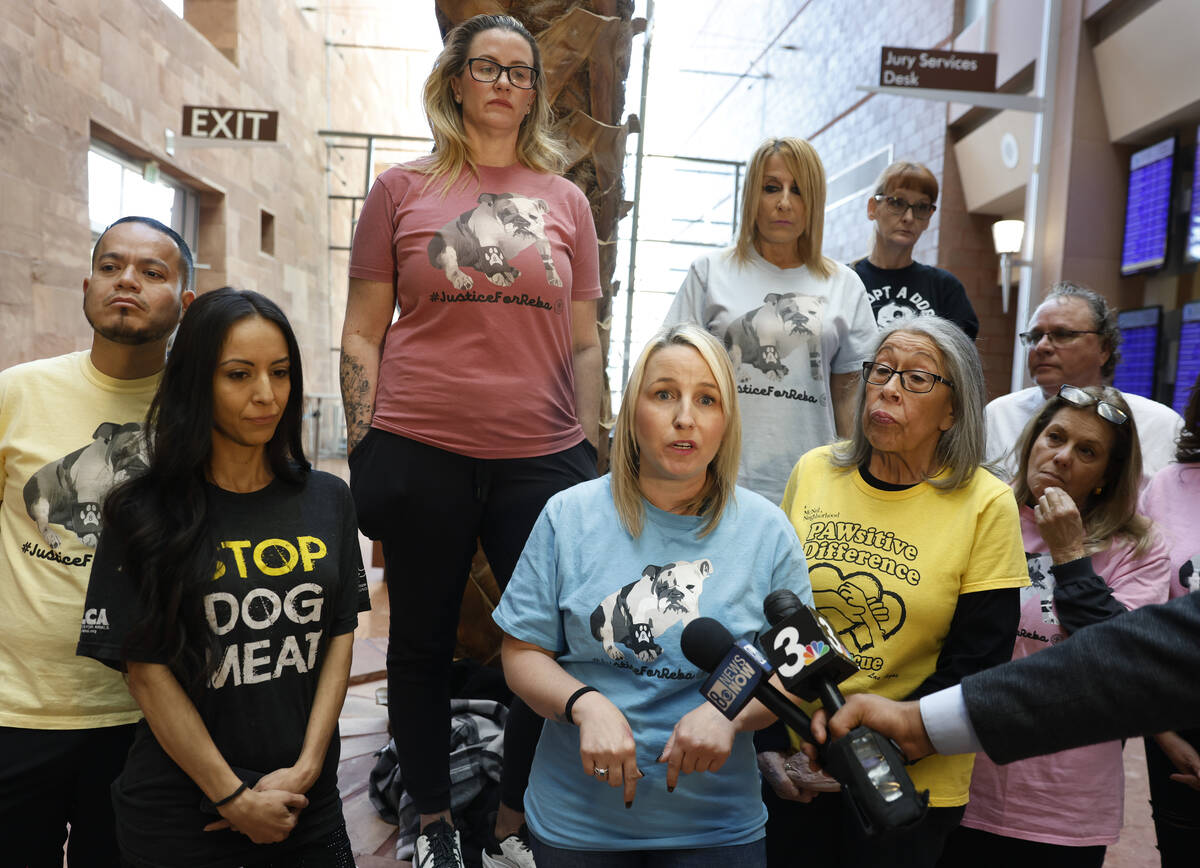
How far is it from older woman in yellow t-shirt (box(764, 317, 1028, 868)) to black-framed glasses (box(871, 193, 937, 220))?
4.04 ft

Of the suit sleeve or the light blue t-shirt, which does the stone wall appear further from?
the suit sleeve

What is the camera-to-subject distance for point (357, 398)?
7.20 ft

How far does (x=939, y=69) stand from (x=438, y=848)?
294 inches

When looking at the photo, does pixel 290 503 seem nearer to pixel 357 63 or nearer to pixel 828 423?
pixel 828 423

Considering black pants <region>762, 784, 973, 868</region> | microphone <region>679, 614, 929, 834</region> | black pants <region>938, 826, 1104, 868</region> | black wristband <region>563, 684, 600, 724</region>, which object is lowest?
black pants <region>938, 826, 1104, 868</region>

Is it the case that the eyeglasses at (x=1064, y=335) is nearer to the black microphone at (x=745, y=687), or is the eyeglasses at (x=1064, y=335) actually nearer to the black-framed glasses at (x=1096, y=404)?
the black-framed glasses at (x=1096, y=404)

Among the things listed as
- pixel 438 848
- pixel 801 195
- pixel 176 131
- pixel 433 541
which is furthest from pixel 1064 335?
pixel 176 131

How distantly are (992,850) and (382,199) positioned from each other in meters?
2.04

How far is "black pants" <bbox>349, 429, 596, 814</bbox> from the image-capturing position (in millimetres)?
2109

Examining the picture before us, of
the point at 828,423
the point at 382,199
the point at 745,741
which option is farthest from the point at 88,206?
the point at 745,741

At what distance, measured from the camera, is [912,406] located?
→ 193cm

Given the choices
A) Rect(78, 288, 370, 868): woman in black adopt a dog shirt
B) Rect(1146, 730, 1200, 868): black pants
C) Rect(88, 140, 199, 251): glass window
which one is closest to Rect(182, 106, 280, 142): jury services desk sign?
Rect(88, 140, 199, 251): glass window

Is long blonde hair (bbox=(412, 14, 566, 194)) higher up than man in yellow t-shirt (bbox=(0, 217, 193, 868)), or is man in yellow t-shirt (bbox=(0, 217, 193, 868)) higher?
long blonde hair (bbox=(412, 14, 566, 194))

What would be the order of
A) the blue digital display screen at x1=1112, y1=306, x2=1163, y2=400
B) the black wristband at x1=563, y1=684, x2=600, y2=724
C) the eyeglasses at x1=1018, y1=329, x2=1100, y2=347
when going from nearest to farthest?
the black wristband at x1=563, y1=684, x2=600, y2=724, the eyeglasses at x1=1018, y1=329, x2=1100, y2=347, the blue digital display screen at x1=1112, y1=306, x2=1163, y2=400
